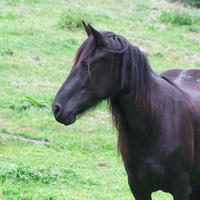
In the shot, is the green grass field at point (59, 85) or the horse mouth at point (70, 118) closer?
the horse mouth at point (70, 118)

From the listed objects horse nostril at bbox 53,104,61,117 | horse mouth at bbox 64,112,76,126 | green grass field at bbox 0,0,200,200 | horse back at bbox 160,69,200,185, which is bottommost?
green grass field at bbox 0,0,200,200

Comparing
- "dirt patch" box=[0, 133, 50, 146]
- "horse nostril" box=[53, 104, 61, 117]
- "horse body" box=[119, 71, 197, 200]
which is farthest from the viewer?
"dirt patch" box=[0, 133, 50, 146]

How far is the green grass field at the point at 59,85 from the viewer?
739 cm

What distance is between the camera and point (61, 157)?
368 inches

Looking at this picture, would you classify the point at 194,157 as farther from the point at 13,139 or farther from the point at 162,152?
the point at 13,139

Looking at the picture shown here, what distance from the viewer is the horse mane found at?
4590 mm

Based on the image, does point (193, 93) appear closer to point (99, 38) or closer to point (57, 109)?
point (99, 38)

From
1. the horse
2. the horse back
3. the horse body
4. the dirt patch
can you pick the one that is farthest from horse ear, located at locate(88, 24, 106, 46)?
the dirt patch

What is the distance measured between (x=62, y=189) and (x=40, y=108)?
501 centimetres

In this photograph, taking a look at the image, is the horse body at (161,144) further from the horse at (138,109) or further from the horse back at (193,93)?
the horse back at (193,93)

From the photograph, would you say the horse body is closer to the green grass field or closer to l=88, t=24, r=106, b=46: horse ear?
l=88, t=24, r=106, b=46: horse ear

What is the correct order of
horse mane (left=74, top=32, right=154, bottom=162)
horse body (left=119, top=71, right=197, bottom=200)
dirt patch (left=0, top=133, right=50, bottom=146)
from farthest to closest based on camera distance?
1. dirt patch (left=0, top=133, right=50, bottom=146)
2. horse body (left=119, top=71, right=197, bottom=200)
3. horse mane (left=74, top=32, right=154, bottom=162)

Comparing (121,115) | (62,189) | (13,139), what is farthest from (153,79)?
(13,139)

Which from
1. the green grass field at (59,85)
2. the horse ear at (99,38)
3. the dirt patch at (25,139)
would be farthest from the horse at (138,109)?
the dirt patch at (25,139)
